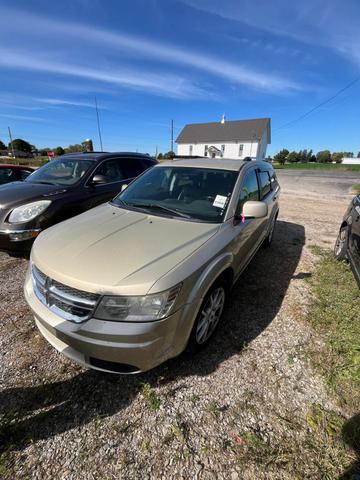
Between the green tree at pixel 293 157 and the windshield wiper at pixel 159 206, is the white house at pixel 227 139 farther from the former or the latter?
the windshield wiper at pixel 159 206

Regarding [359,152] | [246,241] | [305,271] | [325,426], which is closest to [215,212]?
[246,241]

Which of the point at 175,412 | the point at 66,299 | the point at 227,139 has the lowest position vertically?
the point at 175,412

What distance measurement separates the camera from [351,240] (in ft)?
12.4

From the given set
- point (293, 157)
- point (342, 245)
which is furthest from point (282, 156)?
point (342, 245)

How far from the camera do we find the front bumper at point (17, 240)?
346 cm

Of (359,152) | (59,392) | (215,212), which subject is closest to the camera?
(59,392)

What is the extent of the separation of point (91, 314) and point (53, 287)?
0.42 metres

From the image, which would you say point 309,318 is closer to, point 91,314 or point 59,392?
point 91,314

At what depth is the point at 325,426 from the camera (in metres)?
1.79

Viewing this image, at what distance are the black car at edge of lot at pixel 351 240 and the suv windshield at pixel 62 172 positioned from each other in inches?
179

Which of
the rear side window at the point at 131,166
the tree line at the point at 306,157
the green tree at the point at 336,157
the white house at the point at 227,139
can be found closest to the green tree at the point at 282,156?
the tree line at the point at 306,157

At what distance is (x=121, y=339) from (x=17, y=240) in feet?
8.95

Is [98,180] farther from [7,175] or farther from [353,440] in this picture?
[353,440]

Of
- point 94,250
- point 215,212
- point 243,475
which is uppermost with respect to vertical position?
point 215,212
